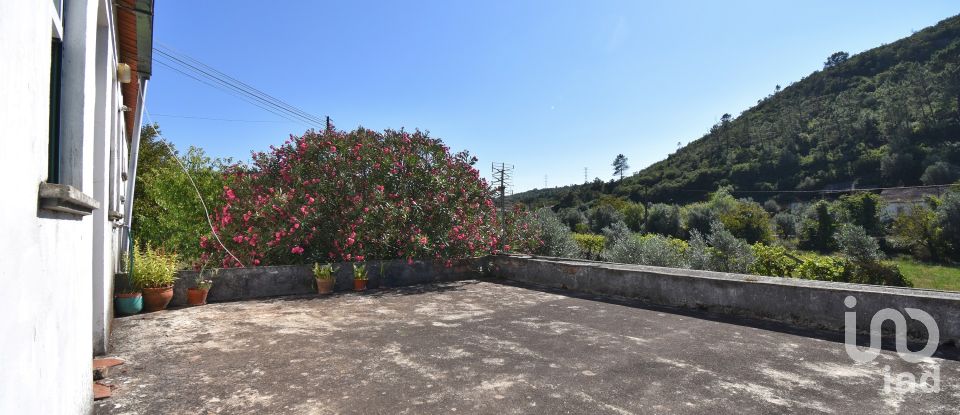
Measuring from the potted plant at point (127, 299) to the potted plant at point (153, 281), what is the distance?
3.4 inches

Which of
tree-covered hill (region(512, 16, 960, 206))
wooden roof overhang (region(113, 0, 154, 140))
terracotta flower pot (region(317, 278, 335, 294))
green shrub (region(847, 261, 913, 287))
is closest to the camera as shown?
wooden roof overhang (region(113, 0, 154, 140))

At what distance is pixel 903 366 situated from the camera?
349cm

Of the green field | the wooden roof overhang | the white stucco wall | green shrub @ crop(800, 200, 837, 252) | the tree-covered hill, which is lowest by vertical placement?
the green field

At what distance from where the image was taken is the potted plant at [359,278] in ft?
23.9

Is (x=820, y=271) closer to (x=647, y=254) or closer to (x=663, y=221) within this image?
(x=647, y=254)

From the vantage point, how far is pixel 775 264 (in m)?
10.1

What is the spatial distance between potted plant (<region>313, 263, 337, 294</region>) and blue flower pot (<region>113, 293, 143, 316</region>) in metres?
2.27

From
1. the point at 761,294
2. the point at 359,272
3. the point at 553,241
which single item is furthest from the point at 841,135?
the point at 359,272

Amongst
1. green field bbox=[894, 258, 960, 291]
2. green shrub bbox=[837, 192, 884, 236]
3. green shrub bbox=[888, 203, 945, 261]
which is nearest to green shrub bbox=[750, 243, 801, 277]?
green field bbox=[894, 258, 960, 291]

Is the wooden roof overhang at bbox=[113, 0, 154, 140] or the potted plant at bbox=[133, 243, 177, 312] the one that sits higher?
the wooden roof overhang at bbox=[113, 0, 154, 140]

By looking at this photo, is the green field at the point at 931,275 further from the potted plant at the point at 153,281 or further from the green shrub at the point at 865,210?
the potted plant at the point at 153,281

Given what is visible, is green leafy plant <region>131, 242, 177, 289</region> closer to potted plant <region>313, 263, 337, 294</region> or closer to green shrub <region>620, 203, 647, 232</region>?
potted plant <region>313, 263, 337, 294</region>

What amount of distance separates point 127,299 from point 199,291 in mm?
810

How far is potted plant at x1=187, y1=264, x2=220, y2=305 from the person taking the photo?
588cm
